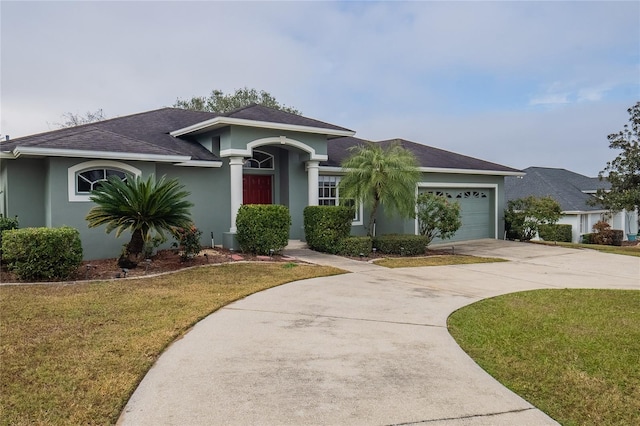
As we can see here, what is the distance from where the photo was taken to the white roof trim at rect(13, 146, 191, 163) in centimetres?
1062

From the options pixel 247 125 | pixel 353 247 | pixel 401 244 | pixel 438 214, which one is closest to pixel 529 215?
pixel 438 214

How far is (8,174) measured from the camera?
39.2 ft

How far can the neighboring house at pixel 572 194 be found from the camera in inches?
1174

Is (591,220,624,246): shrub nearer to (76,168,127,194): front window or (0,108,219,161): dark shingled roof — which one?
(0,108,219,161): dark shingled roof

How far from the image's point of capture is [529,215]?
20094mm

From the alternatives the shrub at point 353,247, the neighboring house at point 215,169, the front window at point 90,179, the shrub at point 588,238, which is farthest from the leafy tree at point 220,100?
the front window at point 90,179

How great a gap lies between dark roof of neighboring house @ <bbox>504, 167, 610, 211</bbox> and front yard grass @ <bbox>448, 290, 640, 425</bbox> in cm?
2493

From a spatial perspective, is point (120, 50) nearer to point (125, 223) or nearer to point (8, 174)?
point (8, 174)

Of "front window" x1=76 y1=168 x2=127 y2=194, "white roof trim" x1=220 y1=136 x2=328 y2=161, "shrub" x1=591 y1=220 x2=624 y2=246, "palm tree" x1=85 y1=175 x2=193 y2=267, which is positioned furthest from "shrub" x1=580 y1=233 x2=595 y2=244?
"front window" x1=76 y1=168 x2=127 y2=194

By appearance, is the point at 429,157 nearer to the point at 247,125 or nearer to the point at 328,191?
the point at 328,191

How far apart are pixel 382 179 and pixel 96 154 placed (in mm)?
7896

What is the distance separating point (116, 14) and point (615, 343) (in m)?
14.4

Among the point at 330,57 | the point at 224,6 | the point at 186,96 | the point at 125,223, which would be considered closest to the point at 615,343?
the point at 125,223

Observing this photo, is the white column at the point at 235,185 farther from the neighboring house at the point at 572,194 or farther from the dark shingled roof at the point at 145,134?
the neighboring house at the point at 572,194
